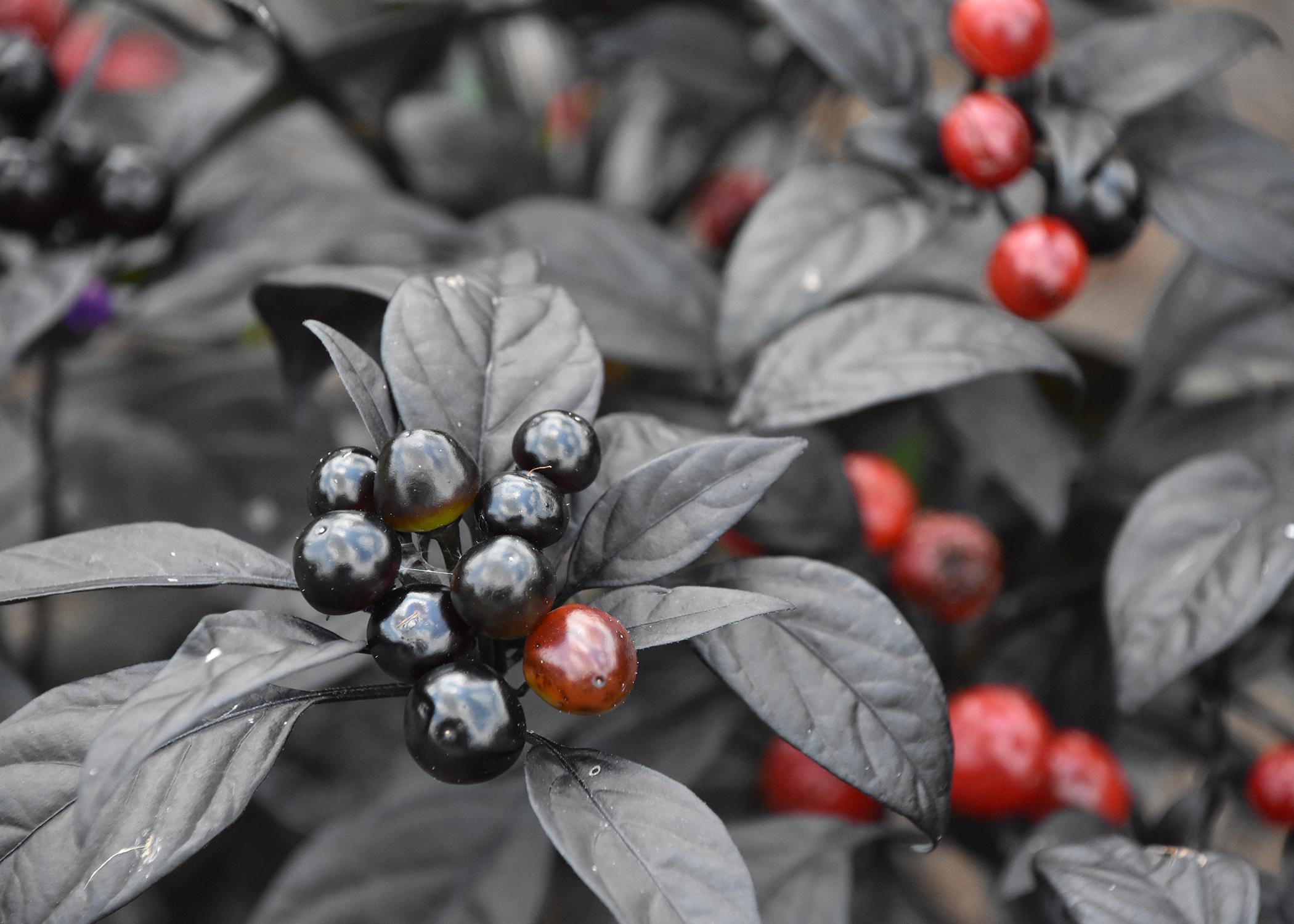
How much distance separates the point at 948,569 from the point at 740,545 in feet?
0.57

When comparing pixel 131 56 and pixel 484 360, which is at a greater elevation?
pixel 484 360

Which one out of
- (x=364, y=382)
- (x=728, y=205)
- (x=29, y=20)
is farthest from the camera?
(x=728, y=205)

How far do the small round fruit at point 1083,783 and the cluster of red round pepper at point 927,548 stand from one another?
0.13 m

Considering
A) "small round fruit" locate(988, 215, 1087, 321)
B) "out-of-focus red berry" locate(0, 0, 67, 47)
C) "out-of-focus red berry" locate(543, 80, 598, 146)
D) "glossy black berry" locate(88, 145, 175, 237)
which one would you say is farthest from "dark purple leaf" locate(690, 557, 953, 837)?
"out-of-focus red berry" locate(543, 80, 598, 146)

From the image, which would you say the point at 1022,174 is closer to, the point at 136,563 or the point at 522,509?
the point at 522,509

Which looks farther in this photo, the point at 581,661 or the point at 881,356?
the point at 881,356

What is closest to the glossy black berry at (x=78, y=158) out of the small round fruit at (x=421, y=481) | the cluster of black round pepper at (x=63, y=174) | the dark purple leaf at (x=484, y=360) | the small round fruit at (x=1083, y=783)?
the cluster of black round pepper at (x=63, y=174)

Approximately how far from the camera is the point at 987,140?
Result: 0.68 metres

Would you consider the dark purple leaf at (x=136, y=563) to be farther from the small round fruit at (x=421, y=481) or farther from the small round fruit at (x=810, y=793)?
the small round fruit at (x=810, y=793)

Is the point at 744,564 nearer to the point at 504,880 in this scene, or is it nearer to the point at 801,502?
the point at 801,502

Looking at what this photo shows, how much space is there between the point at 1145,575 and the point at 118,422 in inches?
37.4

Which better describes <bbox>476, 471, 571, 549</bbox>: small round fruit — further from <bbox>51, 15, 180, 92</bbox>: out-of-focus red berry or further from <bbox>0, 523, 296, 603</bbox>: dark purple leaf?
<bbox>51, 15, 180, 92</bbox>: out-of-focus red berry

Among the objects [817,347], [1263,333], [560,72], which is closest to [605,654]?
[817,347]

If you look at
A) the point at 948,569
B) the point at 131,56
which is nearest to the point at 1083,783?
the point at 948,569
